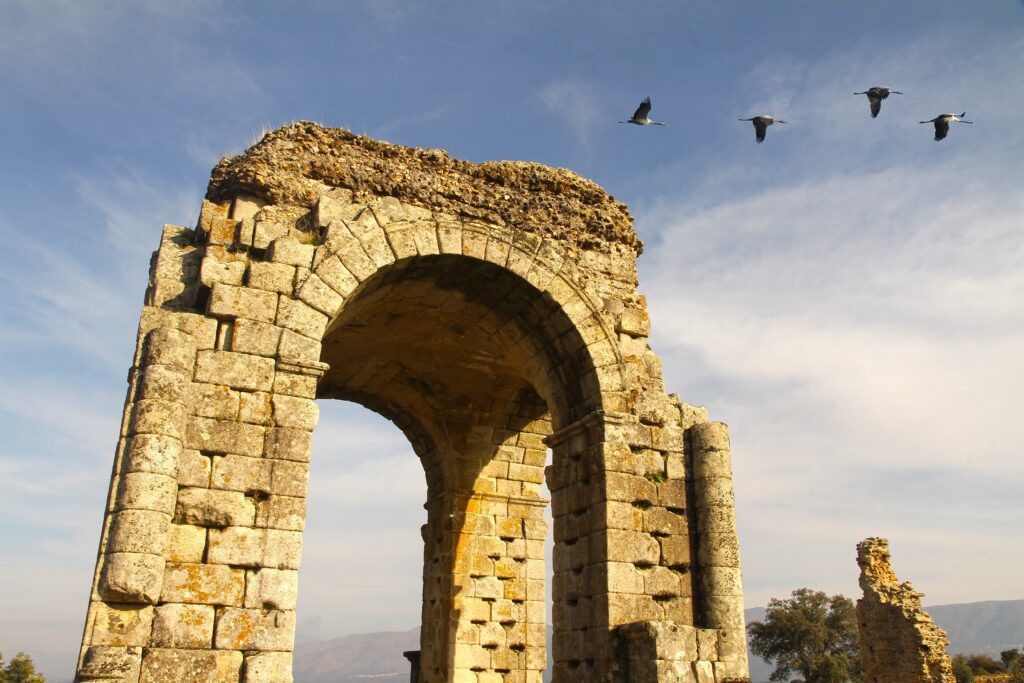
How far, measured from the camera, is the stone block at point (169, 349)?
6.87 m

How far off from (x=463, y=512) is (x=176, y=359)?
5790 millimetres

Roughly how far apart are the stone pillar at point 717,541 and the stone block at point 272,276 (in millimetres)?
4453

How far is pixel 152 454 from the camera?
651 cm

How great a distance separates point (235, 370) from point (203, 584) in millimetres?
1777

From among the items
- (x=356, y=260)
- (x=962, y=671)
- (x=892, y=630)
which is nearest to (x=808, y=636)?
(x=962, y=671)

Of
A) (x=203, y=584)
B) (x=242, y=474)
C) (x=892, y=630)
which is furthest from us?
(x=892, y=630)

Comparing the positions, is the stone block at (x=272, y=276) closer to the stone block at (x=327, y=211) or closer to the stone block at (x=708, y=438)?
the stone block at (x=327, y=211)

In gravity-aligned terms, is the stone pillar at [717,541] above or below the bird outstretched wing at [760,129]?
below

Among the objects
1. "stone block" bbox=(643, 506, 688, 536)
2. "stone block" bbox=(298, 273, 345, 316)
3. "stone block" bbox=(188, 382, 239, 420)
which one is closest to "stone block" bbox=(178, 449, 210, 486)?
"stone block" bbox=(188, 382, 239, 420)

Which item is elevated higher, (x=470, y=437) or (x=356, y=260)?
(x=356, y=260)

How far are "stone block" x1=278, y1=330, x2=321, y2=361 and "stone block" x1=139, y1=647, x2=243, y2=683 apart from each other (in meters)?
2.48

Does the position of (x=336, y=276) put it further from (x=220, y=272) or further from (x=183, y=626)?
(x=183, y=626)

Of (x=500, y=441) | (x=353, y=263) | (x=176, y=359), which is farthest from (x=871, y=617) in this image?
(x=176, y=359)

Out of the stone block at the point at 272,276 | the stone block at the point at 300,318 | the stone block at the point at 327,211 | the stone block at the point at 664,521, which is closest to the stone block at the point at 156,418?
the stone block at the point at 300,318
